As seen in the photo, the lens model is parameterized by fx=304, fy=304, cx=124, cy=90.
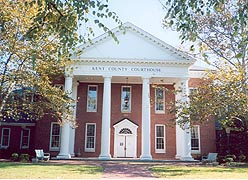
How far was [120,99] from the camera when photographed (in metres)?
33.4

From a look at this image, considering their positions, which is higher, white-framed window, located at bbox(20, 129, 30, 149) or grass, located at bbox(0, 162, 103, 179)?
white-framed window, located at bbox(20, 129, 30, 149)

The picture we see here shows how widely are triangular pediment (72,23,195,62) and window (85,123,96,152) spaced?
25.9 ft

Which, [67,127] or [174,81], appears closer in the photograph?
[67,127]

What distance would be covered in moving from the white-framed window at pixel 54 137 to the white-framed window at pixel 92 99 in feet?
13.0

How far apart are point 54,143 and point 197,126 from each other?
15.6m

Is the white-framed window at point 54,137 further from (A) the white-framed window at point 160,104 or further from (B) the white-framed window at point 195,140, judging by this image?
(B) the white-framed window at point 195,140

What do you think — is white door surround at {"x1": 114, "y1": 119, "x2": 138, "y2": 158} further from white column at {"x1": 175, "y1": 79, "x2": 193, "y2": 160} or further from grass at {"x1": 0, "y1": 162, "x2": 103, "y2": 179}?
grass at {"x1": 0, "y1": 162, "x2": 103, "y2": 179}

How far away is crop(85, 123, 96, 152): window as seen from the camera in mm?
32188

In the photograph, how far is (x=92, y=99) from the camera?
33469mm

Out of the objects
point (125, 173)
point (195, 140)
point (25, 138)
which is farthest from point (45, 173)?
point (25, 138)

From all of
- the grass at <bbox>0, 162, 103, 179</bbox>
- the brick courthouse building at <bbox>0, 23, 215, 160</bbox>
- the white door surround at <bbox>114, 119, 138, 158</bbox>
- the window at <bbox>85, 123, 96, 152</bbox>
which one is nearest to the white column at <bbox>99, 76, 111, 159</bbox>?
the brick courthouse building at <bbox>0, 23, 215, 160</bbox>

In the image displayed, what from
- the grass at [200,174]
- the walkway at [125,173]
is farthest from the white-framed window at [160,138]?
the grass at [200,174]

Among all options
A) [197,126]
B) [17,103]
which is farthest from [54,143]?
[197,126]

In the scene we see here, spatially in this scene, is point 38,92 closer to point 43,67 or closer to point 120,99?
point 43,67
